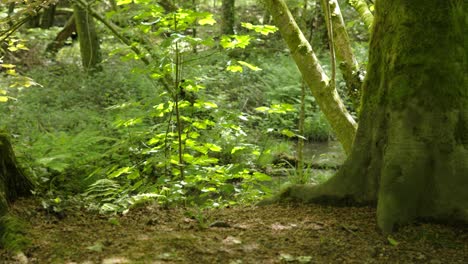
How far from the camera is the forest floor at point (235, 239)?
9.98 ft

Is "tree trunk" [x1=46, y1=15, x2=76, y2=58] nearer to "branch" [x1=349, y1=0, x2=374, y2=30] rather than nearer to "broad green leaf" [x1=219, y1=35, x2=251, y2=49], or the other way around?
"branch" [x1=349, y1=0, x2=374, y2=30]

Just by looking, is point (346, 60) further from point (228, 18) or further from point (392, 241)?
point (228, 18)

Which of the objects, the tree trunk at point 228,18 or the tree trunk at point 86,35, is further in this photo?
→ the tree trunk at point 228,18

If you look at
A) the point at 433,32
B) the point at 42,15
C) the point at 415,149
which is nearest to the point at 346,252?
the point at 415,149

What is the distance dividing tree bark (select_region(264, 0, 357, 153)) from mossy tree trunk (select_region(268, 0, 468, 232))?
200 centimetres

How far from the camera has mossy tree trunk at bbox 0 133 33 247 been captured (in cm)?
384

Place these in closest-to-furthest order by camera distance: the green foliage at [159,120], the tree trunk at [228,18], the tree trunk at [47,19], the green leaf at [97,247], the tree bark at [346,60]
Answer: the green leaf at [97,247] < the green foliage at [159,120] < the tree bark at [346,60] < the tree trunk at [228,18] < the tree trunk at [47,19]

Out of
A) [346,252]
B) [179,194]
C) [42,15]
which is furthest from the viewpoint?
[42,15]

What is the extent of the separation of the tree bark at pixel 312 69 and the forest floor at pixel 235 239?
2.04 metres

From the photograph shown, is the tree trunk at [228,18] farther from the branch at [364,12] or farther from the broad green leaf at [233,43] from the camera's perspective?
the broad green leaf at [233,43]

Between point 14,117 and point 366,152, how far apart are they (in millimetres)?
9269

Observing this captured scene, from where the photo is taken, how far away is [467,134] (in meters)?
3.48

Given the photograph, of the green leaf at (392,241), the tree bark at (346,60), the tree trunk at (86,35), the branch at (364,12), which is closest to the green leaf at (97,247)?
the green leaf at (392,241)

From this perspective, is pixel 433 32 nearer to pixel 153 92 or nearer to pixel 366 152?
pixel 366 152
